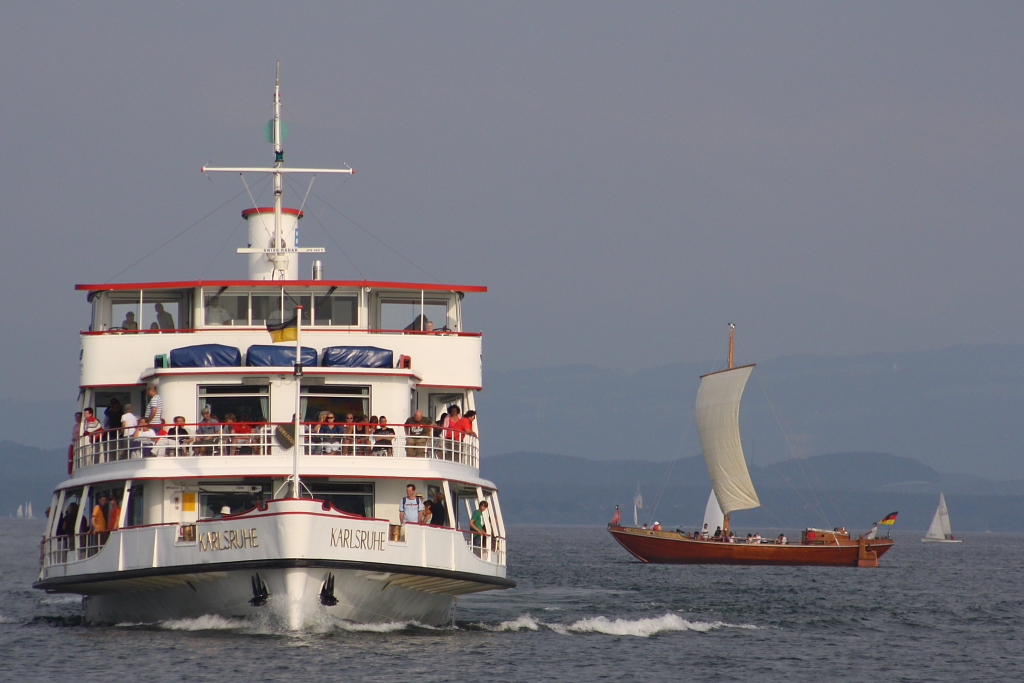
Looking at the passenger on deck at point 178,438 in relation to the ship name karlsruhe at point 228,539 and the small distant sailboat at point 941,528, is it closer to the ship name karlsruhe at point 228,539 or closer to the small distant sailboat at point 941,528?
the ship name karlsruhe at point 228,539

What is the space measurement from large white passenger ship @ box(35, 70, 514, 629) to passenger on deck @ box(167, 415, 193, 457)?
0.05 m

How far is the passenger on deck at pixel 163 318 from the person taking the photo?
96.4 feet

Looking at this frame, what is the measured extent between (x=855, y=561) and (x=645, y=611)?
52448 millimetres

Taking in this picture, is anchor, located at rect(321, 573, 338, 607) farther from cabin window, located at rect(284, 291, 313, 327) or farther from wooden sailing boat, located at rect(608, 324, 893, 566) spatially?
wooden sailing boat, located at rect(608, 324, 893, 566)

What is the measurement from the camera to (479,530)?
28.2 m

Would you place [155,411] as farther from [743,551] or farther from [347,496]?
[743,551]

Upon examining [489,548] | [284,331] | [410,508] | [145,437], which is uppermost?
[284,331]

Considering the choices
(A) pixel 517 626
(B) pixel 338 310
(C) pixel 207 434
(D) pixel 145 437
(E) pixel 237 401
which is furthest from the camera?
(A) pixel 517 626

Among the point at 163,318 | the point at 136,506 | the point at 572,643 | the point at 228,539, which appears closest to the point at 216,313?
the point at 163,318

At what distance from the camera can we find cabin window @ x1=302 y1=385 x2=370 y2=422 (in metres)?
27.7

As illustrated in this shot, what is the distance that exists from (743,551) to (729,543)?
1120mm

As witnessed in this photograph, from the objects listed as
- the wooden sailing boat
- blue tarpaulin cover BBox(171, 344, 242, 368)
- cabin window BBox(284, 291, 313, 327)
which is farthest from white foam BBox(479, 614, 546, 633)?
the wooden sailing boat

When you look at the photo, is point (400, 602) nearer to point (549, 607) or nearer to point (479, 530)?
point (479, 530)

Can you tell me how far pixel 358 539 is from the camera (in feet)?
78.5
